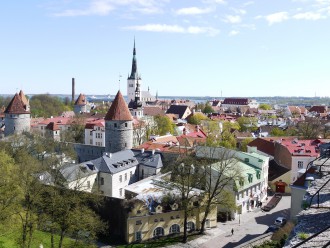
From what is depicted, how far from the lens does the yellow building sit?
76.4 ft

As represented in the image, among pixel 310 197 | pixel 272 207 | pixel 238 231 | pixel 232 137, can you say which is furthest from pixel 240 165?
pixel 310 197

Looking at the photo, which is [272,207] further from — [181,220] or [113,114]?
[113,114]

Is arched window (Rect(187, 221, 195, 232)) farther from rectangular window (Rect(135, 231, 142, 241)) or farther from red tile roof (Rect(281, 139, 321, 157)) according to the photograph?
red tile roof (Rect(281, 139, 321, 157))

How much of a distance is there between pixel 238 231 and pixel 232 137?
2330cm

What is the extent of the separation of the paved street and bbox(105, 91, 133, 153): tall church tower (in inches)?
568

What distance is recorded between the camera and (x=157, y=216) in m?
23.8

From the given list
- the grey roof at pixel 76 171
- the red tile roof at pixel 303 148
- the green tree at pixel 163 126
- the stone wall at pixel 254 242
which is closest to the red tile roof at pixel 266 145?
the red tile roof at pixel 303 148

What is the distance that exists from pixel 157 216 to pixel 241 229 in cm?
584

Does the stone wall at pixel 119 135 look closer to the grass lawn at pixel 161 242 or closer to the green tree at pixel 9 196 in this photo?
the grass lawn at pixel 161 242

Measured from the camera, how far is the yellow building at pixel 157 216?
→ 2328cm

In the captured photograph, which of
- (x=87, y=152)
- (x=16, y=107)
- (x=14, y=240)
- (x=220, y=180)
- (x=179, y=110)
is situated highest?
(x=16, y=107)

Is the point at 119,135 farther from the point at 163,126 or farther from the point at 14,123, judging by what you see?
the point at 163,126

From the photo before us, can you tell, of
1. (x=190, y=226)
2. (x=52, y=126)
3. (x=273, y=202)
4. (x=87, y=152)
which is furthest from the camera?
(x=52, y=126)

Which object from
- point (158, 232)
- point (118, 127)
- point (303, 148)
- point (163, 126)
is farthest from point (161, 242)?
point (163, 126)
